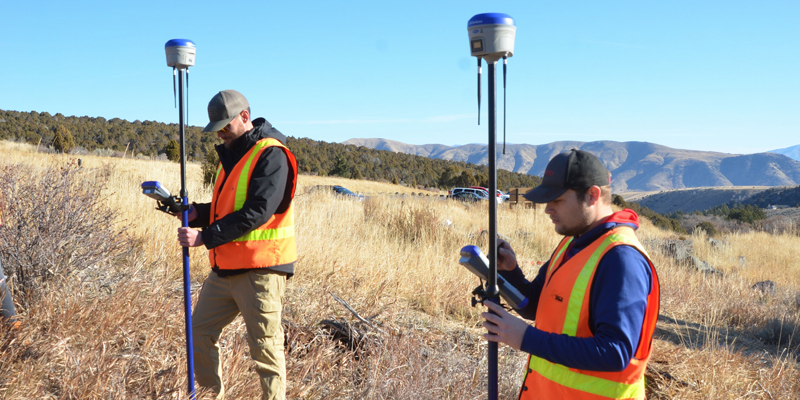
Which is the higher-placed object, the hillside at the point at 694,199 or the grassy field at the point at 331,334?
the grassy field at the point at 331,334

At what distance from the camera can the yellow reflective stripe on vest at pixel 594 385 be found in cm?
158

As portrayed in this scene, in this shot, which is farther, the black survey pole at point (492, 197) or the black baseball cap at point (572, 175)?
the black baseball cap at point (572, 175)

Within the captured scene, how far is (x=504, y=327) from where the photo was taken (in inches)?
61.2

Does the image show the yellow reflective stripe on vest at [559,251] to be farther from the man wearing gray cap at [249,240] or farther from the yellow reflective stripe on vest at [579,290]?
the man wearing gray cap at [249,240]

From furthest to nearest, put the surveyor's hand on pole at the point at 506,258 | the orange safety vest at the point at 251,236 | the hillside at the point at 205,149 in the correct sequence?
the hillside at the point at 205,149 → the orange safety vest at the point at 251,236 → the surveyor's hand on pole at the point at 506,258

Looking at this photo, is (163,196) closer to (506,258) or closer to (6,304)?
(6,304)

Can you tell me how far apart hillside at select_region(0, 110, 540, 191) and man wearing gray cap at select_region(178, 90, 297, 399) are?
111 feet

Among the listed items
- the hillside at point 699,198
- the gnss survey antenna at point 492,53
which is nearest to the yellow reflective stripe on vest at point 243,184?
the gnss survey antenna at point 492,53

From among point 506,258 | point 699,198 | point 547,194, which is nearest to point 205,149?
point 506,258

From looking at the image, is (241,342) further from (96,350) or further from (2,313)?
(2,313)

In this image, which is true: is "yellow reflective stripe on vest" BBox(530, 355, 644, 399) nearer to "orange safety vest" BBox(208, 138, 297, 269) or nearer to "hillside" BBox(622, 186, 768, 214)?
"orange safety vest" BBox(208, 138, 297, 269)

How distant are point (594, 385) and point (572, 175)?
0.66m

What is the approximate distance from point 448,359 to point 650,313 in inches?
102

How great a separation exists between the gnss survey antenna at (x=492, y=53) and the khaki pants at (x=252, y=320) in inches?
57.4
